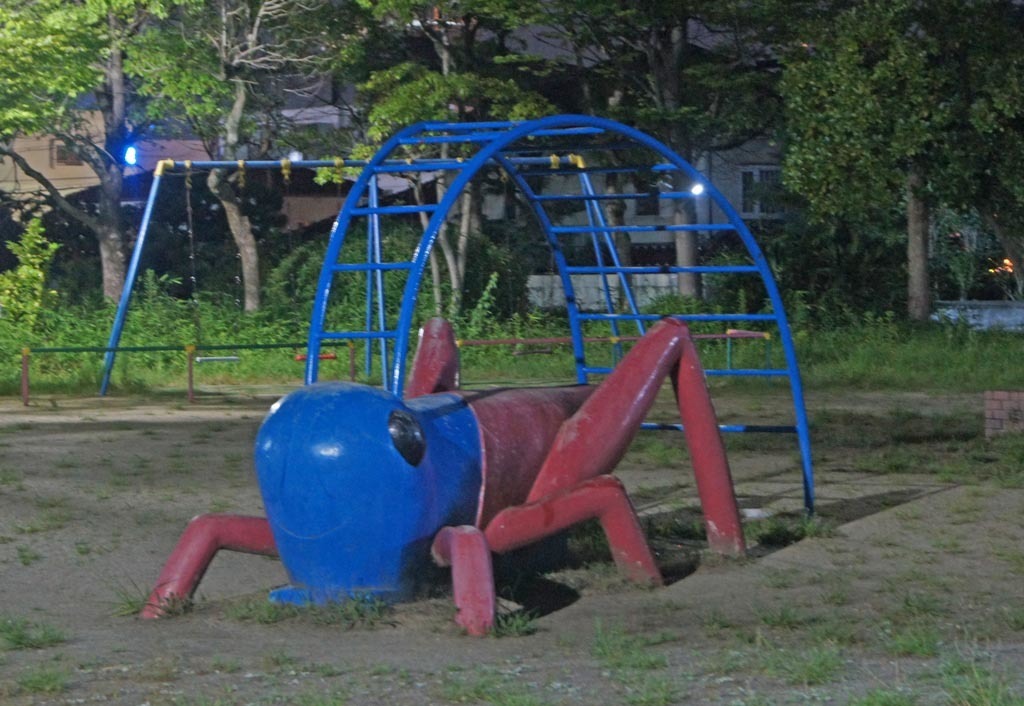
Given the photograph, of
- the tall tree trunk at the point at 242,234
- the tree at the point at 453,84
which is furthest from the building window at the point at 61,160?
the tree at the point at 453,84

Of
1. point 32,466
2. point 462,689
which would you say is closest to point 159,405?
point 32,466

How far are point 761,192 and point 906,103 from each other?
9.98m

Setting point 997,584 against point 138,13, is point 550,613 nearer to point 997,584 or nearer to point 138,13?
point 997,584

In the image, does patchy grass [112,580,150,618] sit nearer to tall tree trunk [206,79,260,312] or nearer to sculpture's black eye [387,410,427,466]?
sculpture's black eye [387,410,427,466]

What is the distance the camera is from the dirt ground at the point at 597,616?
4.89 metres

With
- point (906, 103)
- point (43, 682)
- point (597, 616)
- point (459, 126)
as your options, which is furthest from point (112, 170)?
point (43, 682)

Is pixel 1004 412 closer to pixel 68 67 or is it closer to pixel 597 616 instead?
pixel 597 616

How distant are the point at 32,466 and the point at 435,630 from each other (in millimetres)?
6036

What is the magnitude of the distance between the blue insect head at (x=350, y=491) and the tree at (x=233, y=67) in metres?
15.1

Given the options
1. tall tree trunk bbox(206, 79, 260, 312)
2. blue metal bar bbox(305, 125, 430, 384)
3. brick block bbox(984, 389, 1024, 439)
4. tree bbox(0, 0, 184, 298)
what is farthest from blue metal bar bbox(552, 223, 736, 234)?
tall tree trunk bbox(206, 79, 260, 312)

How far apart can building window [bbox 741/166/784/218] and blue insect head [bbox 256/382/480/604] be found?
21275 millimetres

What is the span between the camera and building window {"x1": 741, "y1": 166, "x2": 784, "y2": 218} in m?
27.8

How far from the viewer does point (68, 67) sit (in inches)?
747

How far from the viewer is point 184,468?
10.9 m
